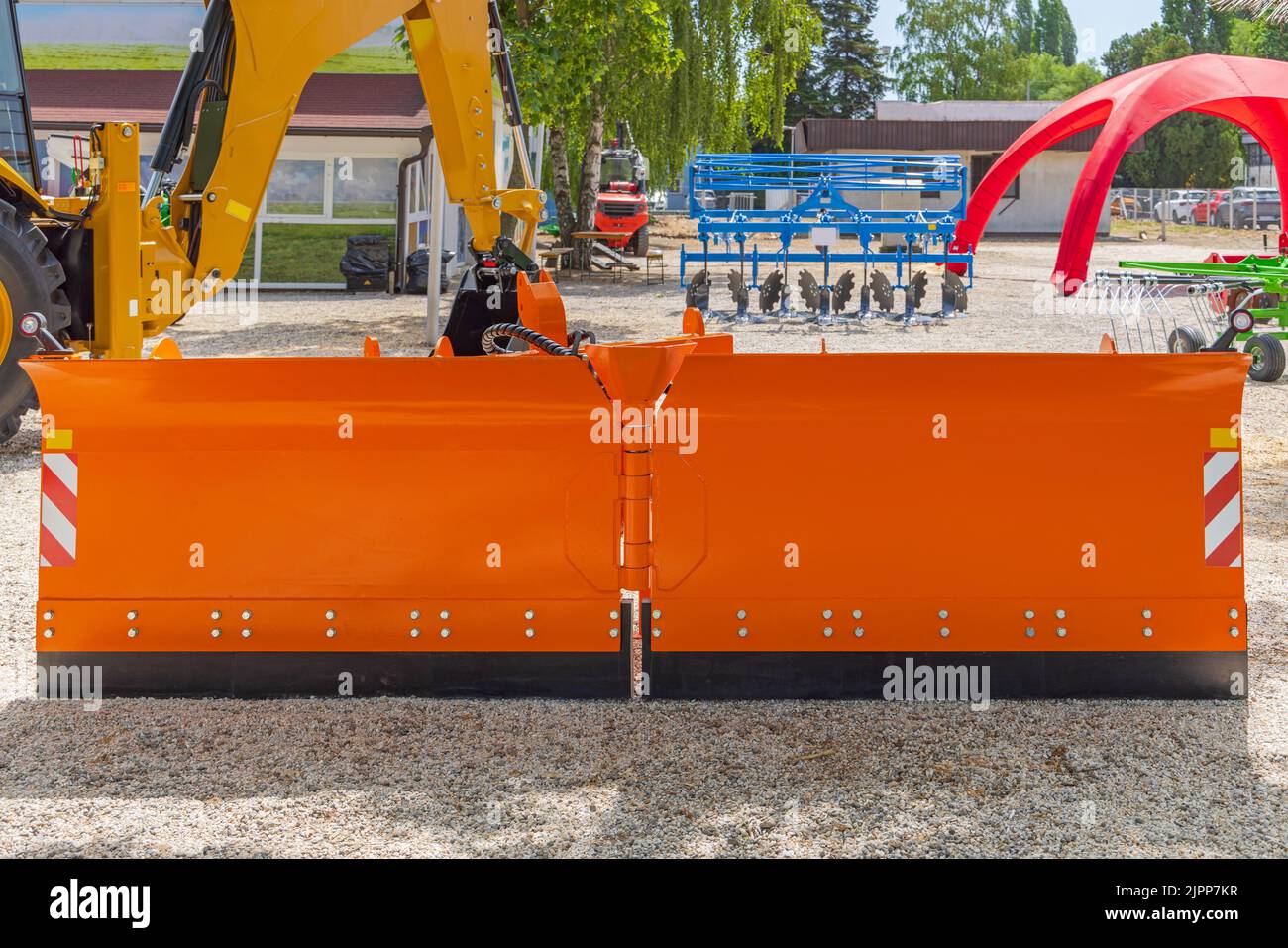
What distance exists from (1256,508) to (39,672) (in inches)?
250

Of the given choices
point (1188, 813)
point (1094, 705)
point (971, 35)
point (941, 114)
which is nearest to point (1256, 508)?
point (1094, 705)

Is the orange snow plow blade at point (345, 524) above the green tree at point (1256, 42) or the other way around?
the other way around

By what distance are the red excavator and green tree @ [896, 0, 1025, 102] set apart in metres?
45.1

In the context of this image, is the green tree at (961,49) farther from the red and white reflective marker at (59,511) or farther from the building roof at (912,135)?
the red and white reflective marker at (59,511)

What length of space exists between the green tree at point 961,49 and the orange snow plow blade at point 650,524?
74251 mm

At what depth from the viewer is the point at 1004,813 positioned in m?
4.00

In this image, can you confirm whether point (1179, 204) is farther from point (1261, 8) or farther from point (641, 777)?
point (641, 777)

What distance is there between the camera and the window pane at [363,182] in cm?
2272

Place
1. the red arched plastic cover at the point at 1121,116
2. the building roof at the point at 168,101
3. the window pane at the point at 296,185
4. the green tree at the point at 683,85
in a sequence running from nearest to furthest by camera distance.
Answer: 1. the red arched plastic cover at the point at 1121,116
2. the building roof at the point at 168,101
3. the window pane at the point at 296,185
4. the green tree at the point at 683,85

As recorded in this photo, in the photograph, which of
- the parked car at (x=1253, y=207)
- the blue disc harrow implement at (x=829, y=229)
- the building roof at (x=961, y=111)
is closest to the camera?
the blue disc harrow implement at (x=829, y=229)

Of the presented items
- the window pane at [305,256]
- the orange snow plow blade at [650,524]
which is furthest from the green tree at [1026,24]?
the orange snow plow blade at [650,524]

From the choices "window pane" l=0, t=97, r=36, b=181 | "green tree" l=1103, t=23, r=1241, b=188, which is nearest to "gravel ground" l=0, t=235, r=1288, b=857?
"window pane" l=0, t=97, r=36, b=181

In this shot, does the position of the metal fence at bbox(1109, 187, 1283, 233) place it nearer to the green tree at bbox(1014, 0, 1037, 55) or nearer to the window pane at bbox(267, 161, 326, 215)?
the window pane at bbox(267, 161, 326, 215)
